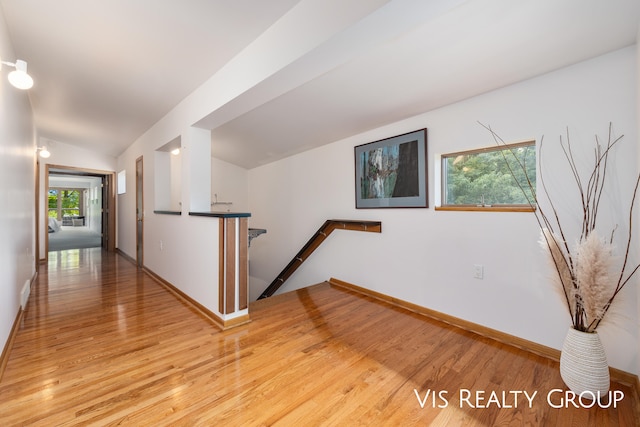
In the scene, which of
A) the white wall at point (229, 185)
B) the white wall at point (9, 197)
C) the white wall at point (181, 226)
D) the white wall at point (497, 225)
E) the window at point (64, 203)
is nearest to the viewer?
the white wall at point (497, 225)

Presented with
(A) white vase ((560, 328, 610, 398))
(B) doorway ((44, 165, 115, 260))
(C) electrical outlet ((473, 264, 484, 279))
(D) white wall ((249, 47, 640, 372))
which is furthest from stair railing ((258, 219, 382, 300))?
(B) doorway ((44, 165, 115, 260))

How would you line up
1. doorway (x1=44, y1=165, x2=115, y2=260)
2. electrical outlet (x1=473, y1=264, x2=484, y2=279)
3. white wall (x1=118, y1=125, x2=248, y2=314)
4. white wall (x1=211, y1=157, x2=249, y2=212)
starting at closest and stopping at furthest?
electrical outlet (x1=473, y1=264, x2=484, y2=279) → white wall (x1=118, y1=125, x2=248, y2=314) → white wall (x1=211, y1=157, x2=249, y2=212) → doorway (x1=44, y1=165, x2=115, y2=260)

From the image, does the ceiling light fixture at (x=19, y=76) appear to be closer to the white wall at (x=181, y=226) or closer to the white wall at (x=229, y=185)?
the white wall at (x=181, y=226)

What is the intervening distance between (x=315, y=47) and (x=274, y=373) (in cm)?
202

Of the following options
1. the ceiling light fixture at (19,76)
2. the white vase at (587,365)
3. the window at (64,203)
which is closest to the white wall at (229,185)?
the ceiling light fixture at (19,76)

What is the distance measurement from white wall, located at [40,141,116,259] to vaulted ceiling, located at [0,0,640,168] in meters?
2.95

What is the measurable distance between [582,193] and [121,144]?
6724 millimetres

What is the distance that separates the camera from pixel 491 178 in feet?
7.83

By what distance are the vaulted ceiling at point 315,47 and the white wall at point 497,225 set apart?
0.18 m

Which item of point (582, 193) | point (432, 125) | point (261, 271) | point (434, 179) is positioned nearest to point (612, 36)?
point (582, 193)

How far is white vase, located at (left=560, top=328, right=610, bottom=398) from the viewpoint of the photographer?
5.04 ft

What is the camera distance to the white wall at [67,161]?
17.2ft

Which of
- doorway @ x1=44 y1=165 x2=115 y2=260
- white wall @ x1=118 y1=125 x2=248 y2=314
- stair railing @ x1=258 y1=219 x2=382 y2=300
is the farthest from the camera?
doorway @ x1=44 y1=165 x2=115 y2=260

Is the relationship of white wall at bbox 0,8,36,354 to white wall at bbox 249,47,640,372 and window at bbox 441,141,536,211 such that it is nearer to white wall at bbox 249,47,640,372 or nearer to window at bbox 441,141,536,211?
white wall at bbox 249,47,640,372
